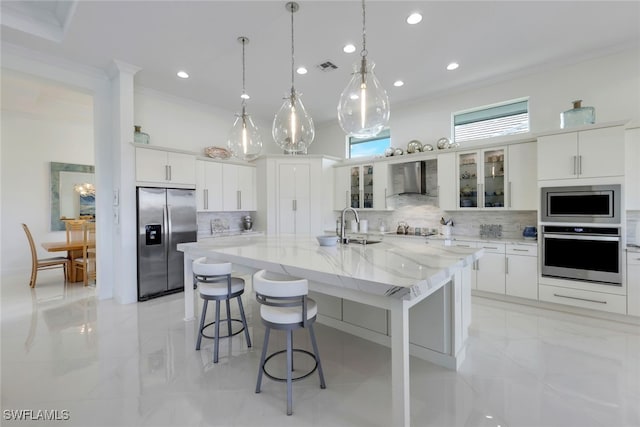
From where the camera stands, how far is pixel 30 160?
19.3 feet

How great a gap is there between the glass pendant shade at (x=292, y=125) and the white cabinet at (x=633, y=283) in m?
3.73

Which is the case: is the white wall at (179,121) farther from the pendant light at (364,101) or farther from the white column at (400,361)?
the white column at (400,361)

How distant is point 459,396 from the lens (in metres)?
2.00

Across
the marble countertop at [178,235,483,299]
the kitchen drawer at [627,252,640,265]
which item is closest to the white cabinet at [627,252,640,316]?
the kitchen drawer at [627,252,640,265]

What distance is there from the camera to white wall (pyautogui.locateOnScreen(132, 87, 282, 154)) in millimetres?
4715

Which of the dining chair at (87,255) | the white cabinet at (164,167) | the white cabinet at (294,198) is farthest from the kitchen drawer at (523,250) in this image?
the dining chair at (87,255)

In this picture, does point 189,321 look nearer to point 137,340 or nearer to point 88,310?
point 137,340

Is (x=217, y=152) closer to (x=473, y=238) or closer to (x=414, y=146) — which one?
(x=414, y=146)

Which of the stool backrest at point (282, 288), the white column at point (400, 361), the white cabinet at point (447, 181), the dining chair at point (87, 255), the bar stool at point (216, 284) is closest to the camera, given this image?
the white column at point (400, 361)

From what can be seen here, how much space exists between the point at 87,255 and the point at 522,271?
6860mm

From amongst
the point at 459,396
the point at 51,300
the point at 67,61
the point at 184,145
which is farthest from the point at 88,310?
the point at 459,396

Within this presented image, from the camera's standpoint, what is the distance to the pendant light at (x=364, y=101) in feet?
7.64

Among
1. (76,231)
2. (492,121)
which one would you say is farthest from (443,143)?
(76,231)

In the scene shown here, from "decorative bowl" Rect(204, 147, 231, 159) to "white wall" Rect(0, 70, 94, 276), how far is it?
226 cm
